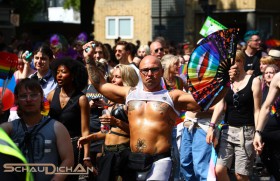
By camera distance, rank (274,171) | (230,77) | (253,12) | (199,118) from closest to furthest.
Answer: (230,77)
(274,171)
(199,118)
(253,12)

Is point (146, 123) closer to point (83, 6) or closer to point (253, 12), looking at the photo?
point (83, 6)

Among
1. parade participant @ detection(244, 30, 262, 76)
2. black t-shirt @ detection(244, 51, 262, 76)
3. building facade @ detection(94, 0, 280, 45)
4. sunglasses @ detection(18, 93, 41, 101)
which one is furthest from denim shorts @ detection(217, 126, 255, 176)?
building facade @ detection(94, 0, 280, 45)

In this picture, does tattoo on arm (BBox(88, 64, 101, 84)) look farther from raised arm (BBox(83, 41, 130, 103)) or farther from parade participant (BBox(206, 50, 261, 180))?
parade participant (BBox(206, 50, 261, 180))

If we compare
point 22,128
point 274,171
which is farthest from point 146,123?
point 274,171

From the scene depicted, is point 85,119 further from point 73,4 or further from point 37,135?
point 73,4

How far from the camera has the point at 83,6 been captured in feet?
93.0

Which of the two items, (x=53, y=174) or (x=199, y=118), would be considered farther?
(x=199, y=118)

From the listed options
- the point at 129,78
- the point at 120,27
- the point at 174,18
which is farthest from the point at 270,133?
the point at 120,27

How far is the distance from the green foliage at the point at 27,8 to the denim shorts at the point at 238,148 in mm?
37263

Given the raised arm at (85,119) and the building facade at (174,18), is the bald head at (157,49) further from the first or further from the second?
the building facade at (174,18)

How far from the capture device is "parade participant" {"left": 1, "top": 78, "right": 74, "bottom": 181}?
18.2 feet

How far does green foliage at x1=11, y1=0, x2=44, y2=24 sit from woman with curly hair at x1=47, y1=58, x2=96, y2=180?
37800mm

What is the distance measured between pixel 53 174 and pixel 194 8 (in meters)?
29.7

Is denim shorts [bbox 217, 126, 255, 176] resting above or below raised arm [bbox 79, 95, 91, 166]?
below
